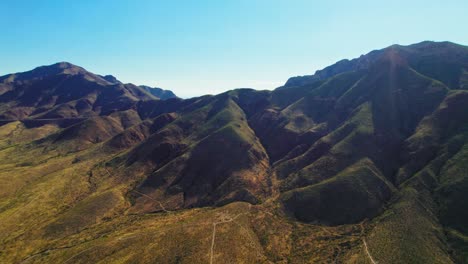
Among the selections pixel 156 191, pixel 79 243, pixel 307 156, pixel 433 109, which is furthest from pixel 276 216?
pixel 433 109

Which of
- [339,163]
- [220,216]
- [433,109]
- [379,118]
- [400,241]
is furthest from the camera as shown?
[379,118]

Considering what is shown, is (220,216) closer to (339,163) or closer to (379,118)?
(339,163)

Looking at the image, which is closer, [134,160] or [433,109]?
[433,109]

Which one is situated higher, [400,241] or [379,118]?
[379,118]

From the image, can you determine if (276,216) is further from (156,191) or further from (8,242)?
(8,242)

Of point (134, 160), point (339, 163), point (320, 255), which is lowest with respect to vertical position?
point (320, 255)

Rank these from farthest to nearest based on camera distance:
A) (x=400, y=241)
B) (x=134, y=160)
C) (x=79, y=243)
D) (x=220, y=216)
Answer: (x=134, y=160)
(x=220, y=216)
(x=79, y=243)
(x=400, y=241)
